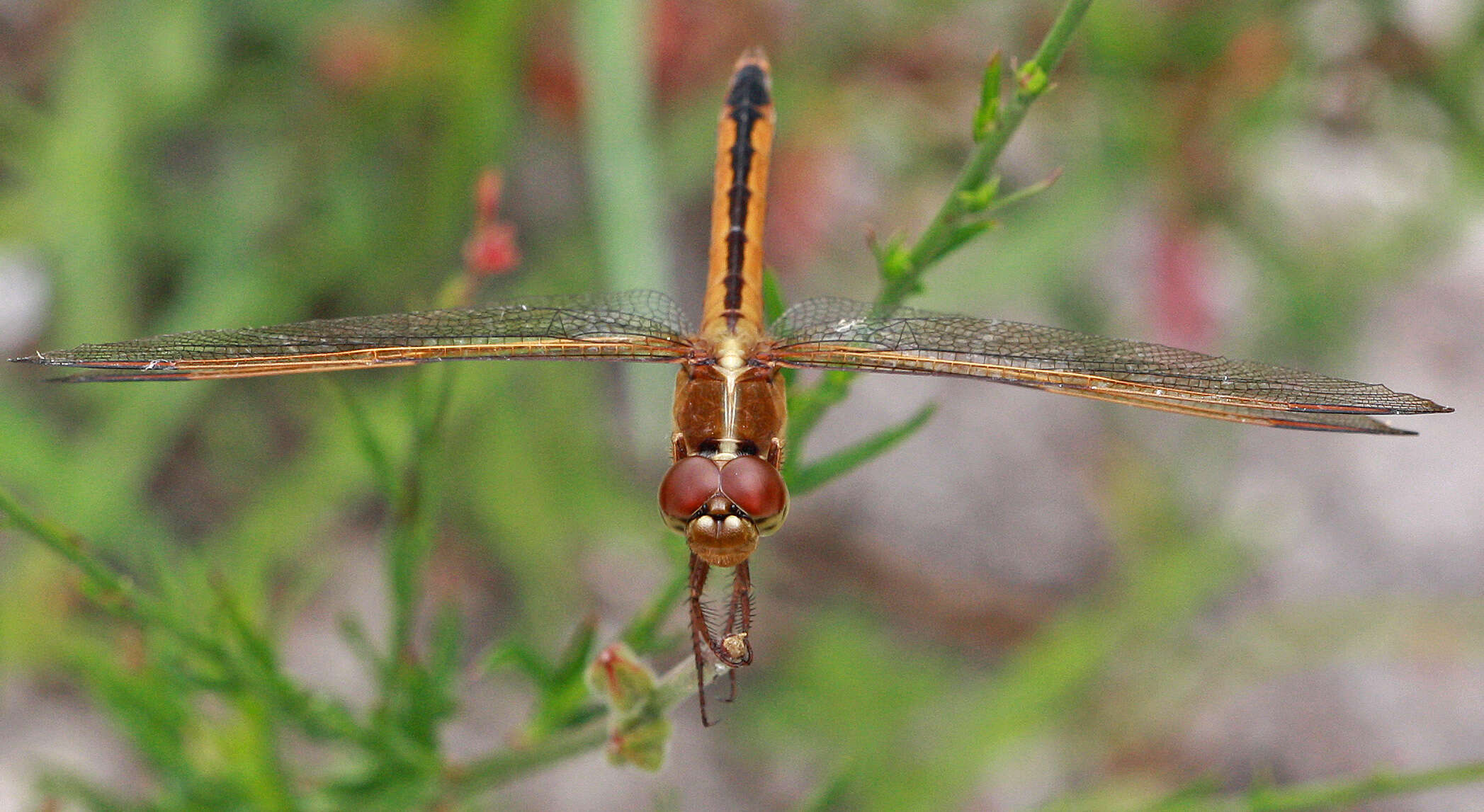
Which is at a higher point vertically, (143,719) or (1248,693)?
(1248,693)

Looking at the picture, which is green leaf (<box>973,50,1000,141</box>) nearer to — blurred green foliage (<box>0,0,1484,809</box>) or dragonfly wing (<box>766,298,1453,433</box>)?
dragonfly wing (<box>766,298,1453,433</box>)

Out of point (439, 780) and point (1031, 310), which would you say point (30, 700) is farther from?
point (1031, 310)

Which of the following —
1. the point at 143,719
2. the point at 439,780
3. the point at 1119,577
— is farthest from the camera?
the point at 1119,577

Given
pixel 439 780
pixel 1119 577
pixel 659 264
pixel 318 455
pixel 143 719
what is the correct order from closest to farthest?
pixel 439 780, pixel 143 719, pixel 659 264, pixel 318 455, pixel 1119 577

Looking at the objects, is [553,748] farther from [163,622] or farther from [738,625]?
[163,622]

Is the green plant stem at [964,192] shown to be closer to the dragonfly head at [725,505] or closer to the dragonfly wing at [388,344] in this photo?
the dragonfly head at [725,505]

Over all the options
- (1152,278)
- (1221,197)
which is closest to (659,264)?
(1152,278)
